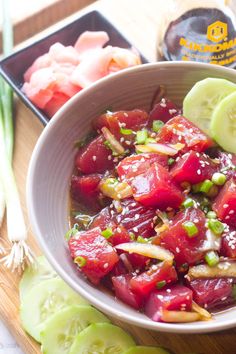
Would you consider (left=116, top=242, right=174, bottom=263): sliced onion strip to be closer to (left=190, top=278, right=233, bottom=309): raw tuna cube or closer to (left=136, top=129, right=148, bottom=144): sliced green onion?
(left=190, top=278, right=233, bottom=309): raw tuna cube

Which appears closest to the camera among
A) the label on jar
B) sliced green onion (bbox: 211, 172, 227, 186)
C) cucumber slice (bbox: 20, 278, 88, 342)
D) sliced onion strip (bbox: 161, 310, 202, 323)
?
sliced onion strip (bbox: 161, 310, 202, 323)

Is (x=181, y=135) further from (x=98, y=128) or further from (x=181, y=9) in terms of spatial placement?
(x=181, y=9)

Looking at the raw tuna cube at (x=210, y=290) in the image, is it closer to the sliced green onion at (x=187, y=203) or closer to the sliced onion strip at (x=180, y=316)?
the sliced onion strip at (x=180, y=316)

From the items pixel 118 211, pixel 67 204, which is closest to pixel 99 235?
pixel 118 211

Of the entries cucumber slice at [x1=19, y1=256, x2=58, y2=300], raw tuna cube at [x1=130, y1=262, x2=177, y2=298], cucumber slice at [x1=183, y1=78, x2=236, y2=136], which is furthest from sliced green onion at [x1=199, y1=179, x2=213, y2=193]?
cucumber slice at [x1=19, y1=256, x2=58, y2=300]

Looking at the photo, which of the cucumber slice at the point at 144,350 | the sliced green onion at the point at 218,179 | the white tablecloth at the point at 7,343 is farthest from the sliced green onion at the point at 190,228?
the white tablecloth at the point at 7,343

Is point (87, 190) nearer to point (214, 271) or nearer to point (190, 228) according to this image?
point (190, 228)
